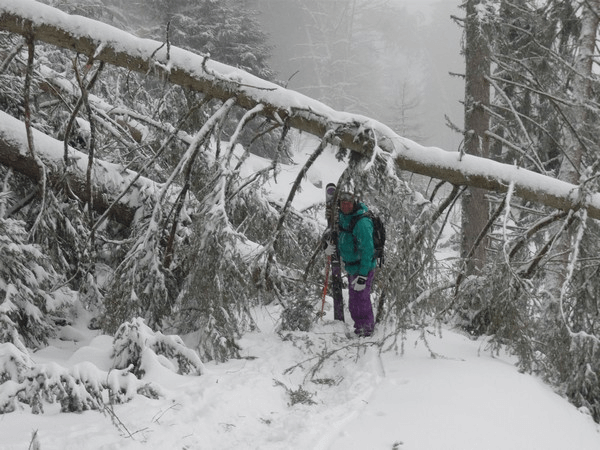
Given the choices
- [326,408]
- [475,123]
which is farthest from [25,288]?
[475,123]

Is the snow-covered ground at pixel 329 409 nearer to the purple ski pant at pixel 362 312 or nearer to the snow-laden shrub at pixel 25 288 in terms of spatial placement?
the snow-laden shrub at pixel 25 288

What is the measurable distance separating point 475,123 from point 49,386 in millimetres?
7001

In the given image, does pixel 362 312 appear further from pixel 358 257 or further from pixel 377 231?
pixel 377 231

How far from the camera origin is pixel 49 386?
3.20 m

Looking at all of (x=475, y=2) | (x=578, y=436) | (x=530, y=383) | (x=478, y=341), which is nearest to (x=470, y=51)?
(x=475, y=2)

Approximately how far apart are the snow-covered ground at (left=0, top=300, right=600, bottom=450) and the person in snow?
0.80 m

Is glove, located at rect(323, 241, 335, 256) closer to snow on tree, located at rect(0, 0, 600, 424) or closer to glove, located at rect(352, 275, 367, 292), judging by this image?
glove, located at rect(352, 275, 367, 292)

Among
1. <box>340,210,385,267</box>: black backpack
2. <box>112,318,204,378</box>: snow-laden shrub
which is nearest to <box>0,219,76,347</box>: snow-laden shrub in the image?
<box>112,318,204,378</box>: snow-laden shrub

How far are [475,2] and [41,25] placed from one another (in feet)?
20.8

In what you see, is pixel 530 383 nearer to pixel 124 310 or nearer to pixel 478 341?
pixel 478 341

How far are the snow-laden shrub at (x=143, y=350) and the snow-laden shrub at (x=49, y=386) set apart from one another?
1.60ft

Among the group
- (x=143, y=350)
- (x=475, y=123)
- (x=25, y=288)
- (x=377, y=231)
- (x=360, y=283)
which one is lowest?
(x=143, y=350)

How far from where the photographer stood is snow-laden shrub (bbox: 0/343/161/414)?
3.17 meters

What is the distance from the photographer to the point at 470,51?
25.7 feet
